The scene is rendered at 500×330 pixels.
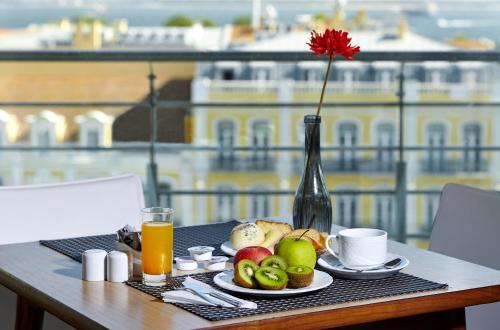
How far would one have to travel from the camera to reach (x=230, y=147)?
3.78 m

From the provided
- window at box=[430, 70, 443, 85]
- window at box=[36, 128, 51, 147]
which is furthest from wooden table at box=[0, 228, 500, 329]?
window at box=[430, 70, 443, 85]

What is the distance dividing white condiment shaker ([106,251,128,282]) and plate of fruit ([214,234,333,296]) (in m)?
0.13

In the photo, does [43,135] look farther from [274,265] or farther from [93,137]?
[274,265]

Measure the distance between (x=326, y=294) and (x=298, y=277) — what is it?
1.8 inches

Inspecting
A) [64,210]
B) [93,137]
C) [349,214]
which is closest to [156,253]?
[64,210]

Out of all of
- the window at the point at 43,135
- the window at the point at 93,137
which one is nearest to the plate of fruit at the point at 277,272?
the window at the point at 43,135

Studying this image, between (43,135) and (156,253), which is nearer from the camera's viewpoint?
(156,253)

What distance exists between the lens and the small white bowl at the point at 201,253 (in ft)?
5.11

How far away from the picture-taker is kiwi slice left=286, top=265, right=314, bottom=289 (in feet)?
4.43

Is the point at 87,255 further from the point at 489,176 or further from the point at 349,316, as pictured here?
the point at 489,176

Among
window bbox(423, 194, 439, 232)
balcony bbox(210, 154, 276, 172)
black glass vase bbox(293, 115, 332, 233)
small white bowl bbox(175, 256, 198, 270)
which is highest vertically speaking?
black glass vase bbox(293, 115, 332, 233)

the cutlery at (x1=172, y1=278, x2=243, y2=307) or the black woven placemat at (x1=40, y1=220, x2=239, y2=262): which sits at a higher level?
the black woven placemat at (x1=40, y1=220, x2=239, y2=262)

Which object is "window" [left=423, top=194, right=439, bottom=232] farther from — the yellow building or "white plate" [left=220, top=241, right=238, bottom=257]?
the yellow building

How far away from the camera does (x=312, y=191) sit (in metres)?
1.66
